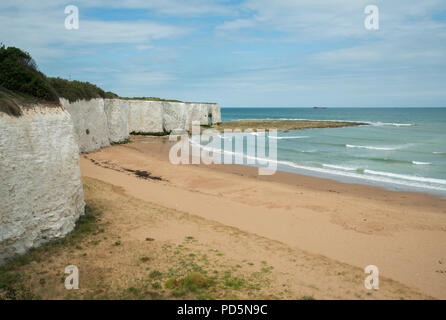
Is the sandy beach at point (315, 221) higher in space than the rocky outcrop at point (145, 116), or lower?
lower

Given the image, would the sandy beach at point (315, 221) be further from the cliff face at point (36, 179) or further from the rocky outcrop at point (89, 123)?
the rocky outcrop at point (89, 123)

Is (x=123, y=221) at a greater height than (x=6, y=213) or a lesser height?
lesser

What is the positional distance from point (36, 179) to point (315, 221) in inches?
381

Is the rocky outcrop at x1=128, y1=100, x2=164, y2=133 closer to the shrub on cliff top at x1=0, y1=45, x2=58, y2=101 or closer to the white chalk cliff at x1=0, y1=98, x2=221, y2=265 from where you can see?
the shrub on cliff top at x1=0, y1=45, x2=58, y2=101

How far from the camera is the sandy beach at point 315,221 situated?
27.9 feet

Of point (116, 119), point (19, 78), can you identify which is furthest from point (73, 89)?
point (19, 78)

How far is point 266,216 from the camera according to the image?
43.6ft

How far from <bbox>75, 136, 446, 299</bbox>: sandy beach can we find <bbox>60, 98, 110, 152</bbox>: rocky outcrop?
3292 millimetres

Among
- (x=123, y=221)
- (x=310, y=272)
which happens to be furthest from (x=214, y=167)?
(x=310, y=272)

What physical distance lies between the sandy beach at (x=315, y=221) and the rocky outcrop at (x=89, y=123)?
3.29 meters

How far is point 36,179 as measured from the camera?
829cm

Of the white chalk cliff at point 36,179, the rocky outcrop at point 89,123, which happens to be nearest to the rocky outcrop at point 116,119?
the rocky outcrop at point 89,123

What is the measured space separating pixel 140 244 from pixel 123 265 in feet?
4.47
